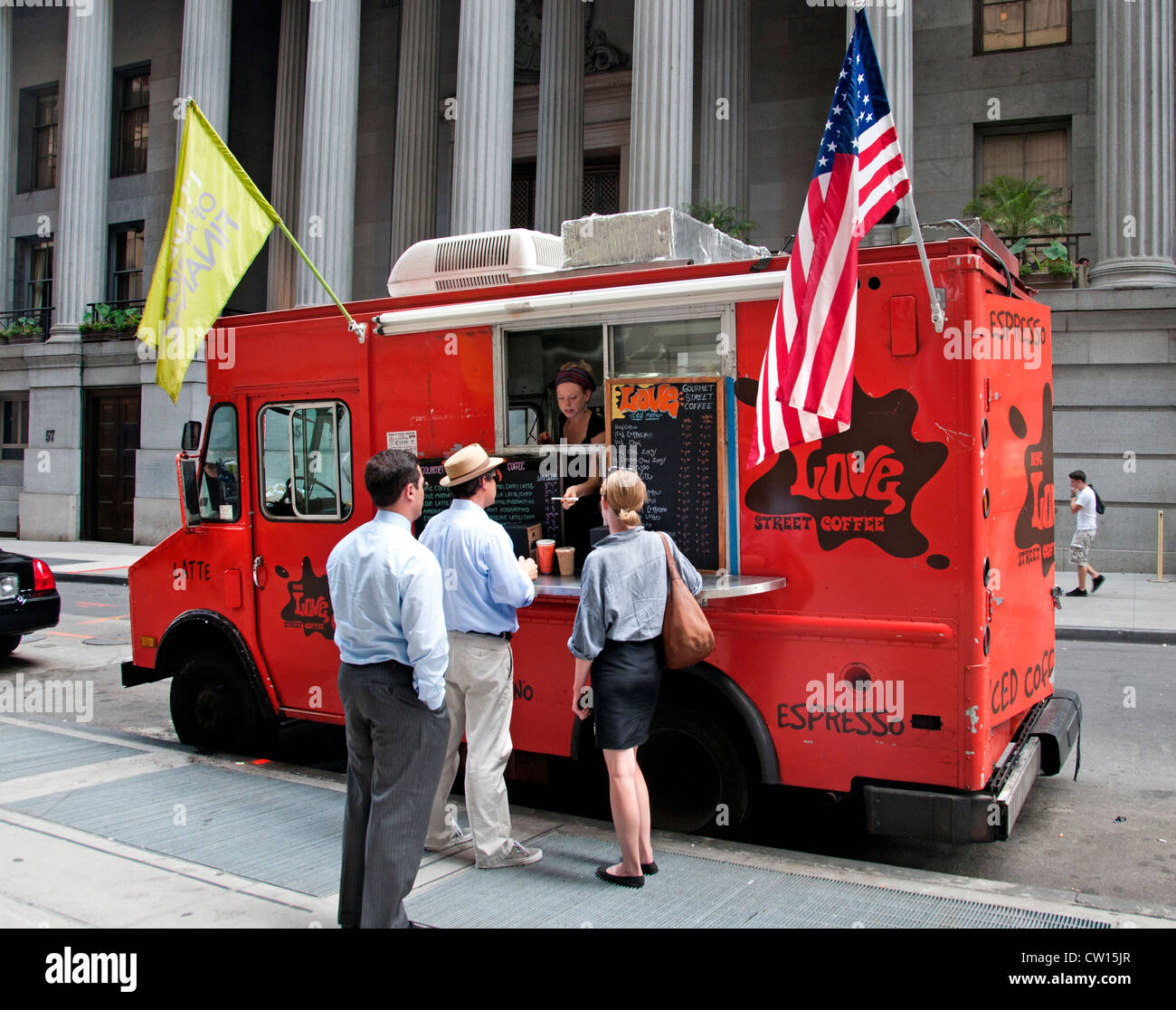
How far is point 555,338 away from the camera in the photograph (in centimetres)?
608

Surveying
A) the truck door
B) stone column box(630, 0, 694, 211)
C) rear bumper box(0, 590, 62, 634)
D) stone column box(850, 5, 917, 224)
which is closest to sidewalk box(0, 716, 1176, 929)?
the truck door

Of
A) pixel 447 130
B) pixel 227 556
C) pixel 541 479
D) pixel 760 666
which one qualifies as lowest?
pixel 760 666

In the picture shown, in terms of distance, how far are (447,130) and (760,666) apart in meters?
23.2

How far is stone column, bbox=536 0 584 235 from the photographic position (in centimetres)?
2209

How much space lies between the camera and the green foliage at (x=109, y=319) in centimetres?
2467

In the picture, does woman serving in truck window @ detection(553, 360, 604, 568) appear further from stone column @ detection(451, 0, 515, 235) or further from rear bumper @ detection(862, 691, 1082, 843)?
stone column @ detection(451, 0, 515, 235)

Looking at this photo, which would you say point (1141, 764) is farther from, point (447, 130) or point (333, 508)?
point (447, 130)

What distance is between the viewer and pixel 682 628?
181 inches

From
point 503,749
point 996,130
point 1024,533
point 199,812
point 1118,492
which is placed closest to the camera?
point 503,749

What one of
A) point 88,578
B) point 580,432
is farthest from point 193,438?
point 88,578

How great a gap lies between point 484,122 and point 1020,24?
34.3 ft

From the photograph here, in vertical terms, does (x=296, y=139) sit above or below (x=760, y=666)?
above

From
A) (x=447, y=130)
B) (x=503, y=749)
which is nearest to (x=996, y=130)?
(x=447, y=130)

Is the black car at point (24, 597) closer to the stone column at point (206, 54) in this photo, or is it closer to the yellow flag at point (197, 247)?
the yellow flag at point (197, 247)
